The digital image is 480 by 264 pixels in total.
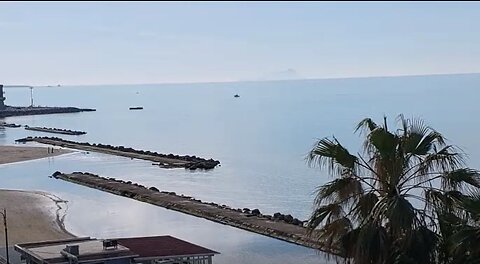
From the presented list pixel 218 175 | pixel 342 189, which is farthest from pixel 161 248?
pixel 218 175

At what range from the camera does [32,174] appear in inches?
1976

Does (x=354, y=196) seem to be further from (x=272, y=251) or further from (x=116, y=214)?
(x=116, y=214)

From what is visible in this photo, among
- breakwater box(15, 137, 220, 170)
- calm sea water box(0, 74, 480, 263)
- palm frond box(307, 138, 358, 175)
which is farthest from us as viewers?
breakwater box(15, 137, 220, 170)

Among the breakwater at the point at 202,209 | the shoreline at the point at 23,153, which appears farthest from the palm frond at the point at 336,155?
the shoreline at the point at 23,153

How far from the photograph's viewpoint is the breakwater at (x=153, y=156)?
55625 millimetres

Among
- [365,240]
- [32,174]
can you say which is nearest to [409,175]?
[365,240]

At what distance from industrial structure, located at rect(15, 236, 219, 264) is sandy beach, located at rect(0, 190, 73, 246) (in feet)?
32.0

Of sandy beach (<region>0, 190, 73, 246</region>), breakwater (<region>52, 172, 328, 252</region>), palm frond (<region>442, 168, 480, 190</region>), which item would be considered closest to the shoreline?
breakwater (<region>52, 172, 328, 252</region>)

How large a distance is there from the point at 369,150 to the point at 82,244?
8819mm

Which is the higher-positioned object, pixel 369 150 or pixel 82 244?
pixel 369 150

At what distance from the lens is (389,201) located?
743 cm

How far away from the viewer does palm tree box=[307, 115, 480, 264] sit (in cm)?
734

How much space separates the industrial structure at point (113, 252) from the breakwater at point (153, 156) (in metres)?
37.5

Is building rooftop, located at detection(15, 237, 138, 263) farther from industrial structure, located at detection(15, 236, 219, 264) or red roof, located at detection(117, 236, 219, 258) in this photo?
red roof, located at detection(117, 236, 219, 258)
